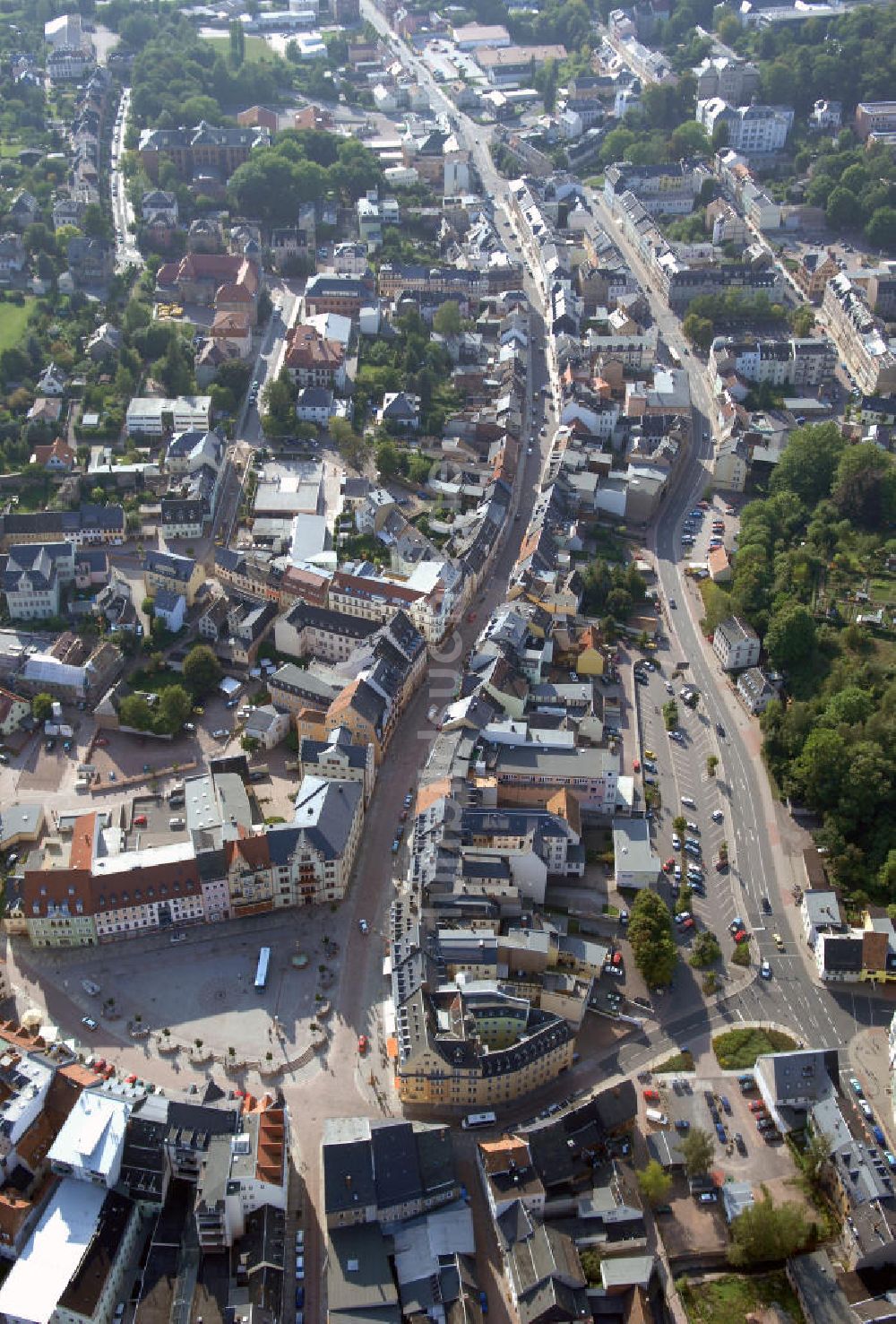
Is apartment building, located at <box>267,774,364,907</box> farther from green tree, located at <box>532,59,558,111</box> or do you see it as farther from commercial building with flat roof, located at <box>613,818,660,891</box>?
green tree, located at <box>532,59,558,111</box>

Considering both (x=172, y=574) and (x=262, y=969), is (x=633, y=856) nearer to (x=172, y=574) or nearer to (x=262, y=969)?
(x=262, y=969)

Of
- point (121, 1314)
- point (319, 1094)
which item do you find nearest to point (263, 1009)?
point (319, 1094)

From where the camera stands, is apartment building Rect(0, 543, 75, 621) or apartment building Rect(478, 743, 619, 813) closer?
apartment building Rect(478, 743, 619, 813)

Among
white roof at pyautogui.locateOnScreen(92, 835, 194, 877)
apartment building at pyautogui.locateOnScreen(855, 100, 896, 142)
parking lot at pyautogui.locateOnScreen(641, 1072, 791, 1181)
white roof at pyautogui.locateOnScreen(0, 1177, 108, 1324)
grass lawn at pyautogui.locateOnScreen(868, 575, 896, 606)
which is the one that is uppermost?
apartment building at pyautogui.locateOnScreen(855, 100, 896, 142)

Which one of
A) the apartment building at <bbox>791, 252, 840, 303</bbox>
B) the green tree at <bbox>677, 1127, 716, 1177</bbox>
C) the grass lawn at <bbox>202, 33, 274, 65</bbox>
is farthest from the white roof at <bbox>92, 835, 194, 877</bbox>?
the grass lawn at <bbox>202, 33, 274, 65</bbox>

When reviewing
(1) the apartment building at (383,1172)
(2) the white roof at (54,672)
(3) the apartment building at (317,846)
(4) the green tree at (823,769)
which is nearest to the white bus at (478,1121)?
(1) the apartment building at (383,1172)

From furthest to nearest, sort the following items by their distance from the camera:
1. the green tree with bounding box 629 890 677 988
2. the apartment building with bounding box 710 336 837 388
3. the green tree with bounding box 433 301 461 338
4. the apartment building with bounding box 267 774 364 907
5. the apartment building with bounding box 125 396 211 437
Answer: the green tree with bounding box 433 301 461 338
the apartment building with bounding box 710 336 837 388
the apartment building with bounding box 125 396 211 437
the apartment building with bounding box 267 774 364 907
the green tree with bounding box 629 890 677 988

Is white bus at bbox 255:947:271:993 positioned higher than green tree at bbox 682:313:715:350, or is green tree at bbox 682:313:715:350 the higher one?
green tree at bbox 682:313:715:350
